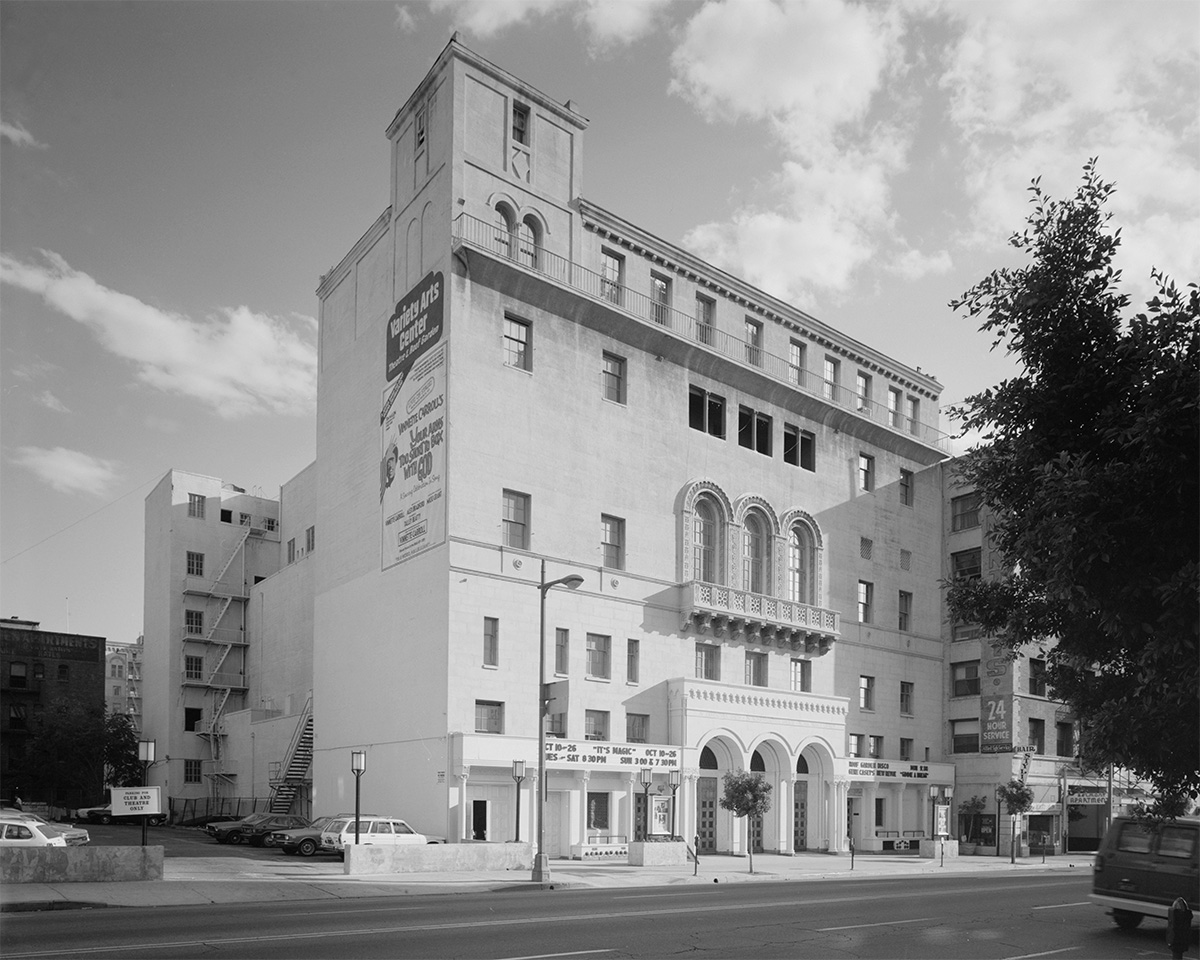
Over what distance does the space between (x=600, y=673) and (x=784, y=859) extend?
1040cm

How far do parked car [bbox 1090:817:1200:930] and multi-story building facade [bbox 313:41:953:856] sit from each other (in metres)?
20.0

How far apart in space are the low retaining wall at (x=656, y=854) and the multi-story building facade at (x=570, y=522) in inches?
135

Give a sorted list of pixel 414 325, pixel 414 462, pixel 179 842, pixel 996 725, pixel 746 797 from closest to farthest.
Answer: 1. pixel 746 797
2. pixel 414 462
3. pixel 414 325
4. pixel 179 842
5. pixel 996 725

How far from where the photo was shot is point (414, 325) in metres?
45.3

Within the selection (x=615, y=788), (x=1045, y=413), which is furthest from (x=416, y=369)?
(x=1045, y=413)

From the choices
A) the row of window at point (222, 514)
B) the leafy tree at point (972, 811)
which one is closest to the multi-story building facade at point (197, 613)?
the row of window at point (222, 514)

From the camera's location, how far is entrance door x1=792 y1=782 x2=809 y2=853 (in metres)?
51.8

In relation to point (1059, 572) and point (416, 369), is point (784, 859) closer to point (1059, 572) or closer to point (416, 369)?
point (416, 369)

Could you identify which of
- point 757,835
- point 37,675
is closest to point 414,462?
point 757,835

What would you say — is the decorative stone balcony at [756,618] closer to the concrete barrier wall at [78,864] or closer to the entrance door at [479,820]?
the entrance door at [479,820]

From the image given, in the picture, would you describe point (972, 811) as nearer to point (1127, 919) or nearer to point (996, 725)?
point (996, 725)

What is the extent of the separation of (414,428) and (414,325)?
424cm

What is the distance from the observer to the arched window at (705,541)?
49.9 m

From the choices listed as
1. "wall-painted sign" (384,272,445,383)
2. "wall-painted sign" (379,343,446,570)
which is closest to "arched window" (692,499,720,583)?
"wall-painted sign" (379,343,446,570)
